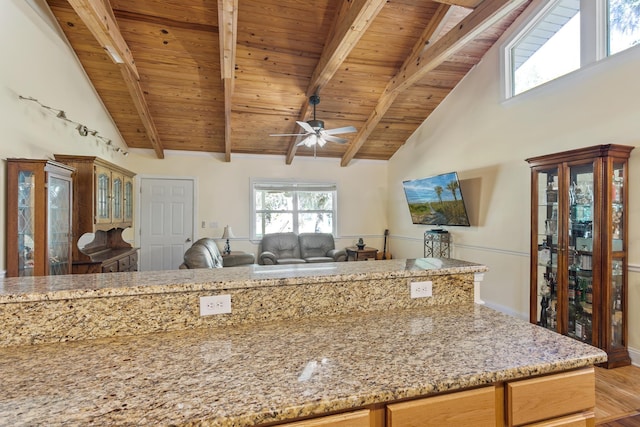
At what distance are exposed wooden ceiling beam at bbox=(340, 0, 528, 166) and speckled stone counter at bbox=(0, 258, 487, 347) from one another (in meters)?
2.51

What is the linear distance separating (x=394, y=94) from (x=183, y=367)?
14.7 ft

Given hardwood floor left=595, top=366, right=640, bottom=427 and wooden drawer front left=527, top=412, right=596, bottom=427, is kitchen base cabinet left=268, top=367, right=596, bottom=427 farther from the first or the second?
hardwood floor left=595, top=366, right=640, bottom=427

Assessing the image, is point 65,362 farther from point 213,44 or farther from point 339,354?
point 213,44

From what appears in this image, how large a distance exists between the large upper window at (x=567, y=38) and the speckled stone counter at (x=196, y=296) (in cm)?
290

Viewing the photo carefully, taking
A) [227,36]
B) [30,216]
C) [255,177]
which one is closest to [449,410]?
[30,216]

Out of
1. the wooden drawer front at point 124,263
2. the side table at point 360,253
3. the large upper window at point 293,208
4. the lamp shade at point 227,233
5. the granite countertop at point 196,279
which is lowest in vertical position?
the side table at point 360,253

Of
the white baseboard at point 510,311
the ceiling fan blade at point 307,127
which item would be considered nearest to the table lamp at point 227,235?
the ceiling fan blade at point 307,127

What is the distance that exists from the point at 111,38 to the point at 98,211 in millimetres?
1808

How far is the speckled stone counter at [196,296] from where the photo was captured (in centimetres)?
113

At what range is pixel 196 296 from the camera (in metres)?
1.28

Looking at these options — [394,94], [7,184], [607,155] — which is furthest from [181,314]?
[394,94]

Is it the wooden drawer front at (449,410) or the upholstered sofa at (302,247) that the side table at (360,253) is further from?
the wooden drawer front at (449,410)

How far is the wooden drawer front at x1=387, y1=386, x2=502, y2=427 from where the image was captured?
867 mm

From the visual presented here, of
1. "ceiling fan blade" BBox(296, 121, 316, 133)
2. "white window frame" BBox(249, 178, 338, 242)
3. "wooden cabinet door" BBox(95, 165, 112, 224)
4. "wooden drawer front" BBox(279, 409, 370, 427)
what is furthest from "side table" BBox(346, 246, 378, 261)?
"wooden drawer front" BBox(279, 409, 370, 427)
